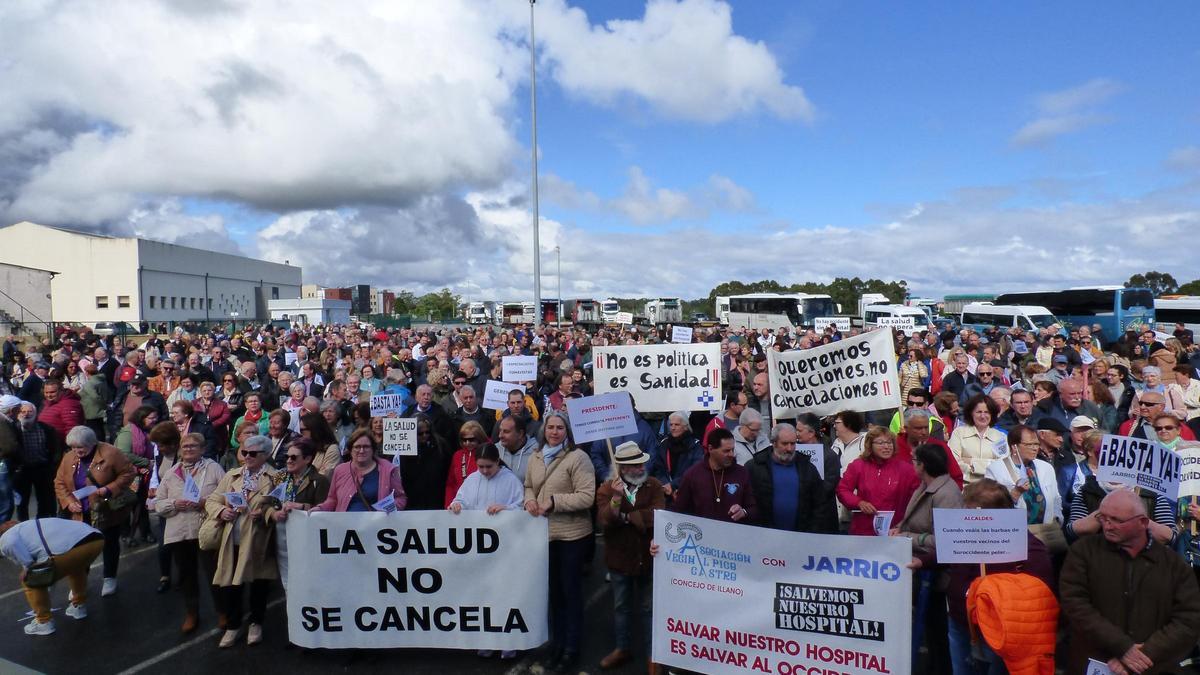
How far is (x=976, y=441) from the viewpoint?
623cm

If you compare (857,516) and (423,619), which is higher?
(857,516)

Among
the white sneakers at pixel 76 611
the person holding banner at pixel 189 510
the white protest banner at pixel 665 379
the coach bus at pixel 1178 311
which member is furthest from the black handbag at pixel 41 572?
the coach bus at pixel 1178 311

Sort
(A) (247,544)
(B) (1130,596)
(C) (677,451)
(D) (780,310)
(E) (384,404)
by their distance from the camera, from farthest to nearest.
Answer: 1. (D) (780,310)
2. (E) (384,404)
3. (C) (677,451)
4. (A) (247,544)
5. (B) (1130,596)

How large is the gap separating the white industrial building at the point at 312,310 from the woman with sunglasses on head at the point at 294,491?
62433 mm

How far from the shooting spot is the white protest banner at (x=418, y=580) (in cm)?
520

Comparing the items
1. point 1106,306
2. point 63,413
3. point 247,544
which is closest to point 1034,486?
point 247,544

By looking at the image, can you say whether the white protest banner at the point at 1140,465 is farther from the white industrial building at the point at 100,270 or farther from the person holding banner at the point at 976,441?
the white industrial building at the point at 100,270

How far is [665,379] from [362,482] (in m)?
4.07

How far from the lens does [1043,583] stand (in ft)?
12.8

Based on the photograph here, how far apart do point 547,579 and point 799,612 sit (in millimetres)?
1821

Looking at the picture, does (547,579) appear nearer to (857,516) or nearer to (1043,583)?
(857,516)

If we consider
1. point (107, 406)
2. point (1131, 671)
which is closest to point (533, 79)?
point (107, 406)

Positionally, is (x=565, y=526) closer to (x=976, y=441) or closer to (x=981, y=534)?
(x=981, y=534)

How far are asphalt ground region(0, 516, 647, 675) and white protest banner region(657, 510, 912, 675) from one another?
711 millimetres
